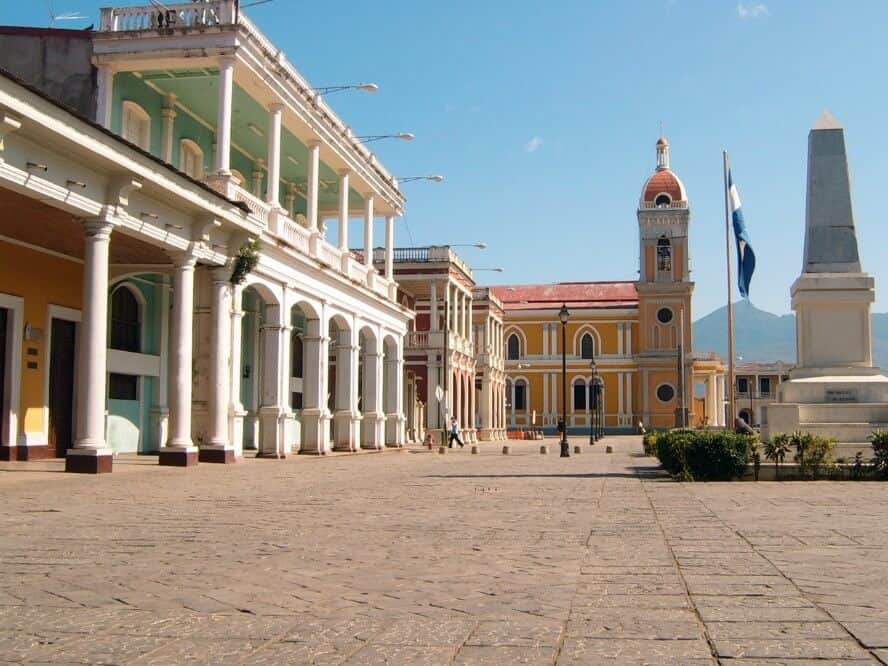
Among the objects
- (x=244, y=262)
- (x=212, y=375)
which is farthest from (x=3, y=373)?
(x=244, y=262)

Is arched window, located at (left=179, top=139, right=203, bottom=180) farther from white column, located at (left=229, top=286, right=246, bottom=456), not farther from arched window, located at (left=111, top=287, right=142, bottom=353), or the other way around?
white column, located at (left=229, top=286, right=246, bottom=456)

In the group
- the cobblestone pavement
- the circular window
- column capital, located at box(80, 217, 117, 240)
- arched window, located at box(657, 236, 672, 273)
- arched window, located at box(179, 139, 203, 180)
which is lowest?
the cobblestone pavement

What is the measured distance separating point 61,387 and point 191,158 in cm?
772

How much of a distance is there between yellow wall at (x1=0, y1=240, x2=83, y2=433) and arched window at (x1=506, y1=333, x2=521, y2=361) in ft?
245

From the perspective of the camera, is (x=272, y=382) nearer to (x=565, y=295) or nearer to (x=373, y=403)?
(x=373, y=403)

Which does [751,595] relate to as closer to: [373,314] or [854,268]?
[854,268]

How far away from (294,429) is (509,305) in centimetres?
6563

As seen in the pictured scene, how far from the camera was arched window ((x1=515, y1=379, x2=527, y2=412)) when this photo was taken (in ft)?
312

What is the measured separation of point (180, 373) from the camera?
807 inches

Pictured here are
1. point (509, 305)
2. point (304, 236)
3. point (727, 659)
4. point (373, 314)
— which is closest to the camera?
point (727, 659)

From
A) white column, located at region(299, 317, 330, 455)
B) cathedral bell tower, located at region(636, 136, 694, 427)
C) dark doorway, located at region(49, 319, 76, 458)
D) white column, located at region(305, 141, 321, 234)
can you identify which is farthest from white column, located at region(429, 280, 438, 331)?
cathedral bell tower, located at region(636, 136, 694, 427)

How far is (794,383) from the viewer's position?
19.8 m

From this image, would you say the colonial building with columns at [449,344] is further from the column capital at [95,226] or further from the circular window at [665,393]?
the column capital at [95,226]

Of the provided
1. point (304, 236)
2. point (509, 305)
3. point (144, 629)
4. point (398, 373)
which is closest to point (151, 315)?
point (304, 236)
